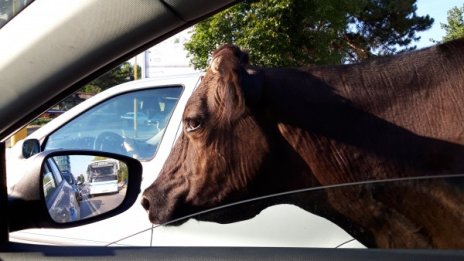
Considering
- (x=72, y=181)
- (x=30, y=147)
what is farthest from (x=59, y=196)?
(x=30, y=147)

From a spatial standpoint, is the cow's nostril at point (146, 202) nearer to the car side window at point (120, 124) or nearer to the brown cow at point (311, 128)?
the brown cow at point (311, 128)

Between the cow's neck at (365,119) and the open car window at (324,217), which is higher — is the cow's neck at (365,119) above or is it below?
above

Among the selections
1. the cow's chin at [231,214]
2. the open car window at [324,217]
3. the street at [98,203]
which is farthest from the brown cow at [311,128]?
the cow's chin at [231,214]

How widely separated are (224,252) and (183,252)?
0.43ft

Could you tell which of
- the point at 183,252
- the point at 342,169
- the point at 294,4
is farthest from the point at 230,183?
the point at 294,4

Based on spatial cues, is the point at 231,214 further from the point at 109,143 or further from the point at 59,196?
the point at 109,143

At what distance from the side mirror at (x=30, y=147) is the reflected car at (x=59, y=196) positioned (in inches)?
40.2

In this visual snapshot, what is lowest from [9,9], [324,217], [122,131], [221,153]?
[324,217]

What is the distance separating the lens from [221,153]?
3098mm

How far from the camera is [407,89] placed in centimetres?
294

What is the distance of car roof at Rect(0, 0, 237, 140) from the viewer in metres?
1.68

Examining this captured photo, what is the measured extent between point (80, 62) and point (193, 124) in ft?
4.74

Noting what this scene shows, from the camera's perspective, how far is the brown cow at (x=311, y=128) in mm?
2826

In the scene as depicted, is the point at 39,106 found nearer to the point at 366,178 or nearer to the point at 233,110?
the point at 233,110
